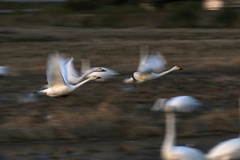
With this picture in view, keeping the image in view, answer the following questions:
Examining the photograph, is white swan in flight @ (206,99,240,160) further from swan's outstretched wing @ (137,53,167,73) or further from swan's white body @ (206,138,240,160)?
swan's outstretched wing @ (137,53,167,73)

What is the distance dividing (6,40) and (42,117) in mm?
12248

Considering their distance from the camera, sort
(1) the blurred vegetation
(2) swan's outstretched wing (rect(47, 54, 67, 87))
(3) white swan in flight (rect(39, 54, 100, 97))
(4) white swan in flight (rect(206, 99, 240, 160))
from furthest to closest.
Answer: (1) the blurred vegetation → (3) white swan in flight (rect(39, 54, 100, 97)) → (2) swan's outstretched wing (rect(47, 54, 67, 87)) → (4) white swan in flight (rect(206, 99, 240, 160))

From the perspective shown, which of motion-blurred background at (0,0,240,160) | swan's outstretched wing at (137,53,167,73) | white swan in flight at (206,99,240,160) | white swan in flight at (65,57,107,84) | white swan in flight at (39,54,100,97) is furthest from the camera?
swan's outstretched wing at (137,53,167,73)

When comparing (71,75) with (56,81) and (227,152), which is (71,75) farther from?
(227,152)

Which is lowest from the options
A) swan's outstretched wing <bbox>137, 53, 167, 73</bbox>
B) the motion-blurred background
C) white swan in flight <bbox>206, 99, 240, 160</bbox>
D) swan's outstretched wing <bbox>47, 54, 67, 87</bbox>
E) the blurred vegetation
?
the blurred vegetation

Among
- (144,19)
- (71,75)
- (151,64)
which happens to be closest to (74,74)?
(71,75)

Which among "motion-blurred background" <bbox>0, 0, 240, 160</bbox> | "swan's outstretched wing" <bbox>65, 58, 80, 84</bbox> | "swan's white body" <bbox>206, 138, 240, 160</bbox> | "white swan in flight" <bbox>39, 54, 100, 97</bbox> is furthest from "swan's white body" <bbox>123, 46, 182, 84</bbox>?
"swan's white body" <bbox>206, 138, 240, 160</bbox>

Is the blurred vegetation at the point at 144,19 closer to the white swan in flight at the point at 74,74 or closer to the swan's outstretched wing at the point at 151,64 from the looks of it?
the swan's outstretched wing at the point at 151,64

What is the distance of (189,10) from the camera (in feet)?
101

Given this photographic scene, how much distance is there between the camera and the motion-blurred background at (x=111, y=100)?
735cm

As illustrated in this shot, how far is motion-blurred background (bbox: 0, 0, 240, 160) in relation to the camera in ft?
24.1

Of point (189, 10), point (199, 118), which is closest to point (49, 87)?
point (199, 118)

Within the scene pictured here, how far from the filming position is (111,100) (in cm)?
987

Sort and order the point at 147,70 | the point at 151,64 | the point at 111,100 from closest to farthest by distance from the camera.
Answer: the point at 111,100, the point at 147,70, the point at 151,64
